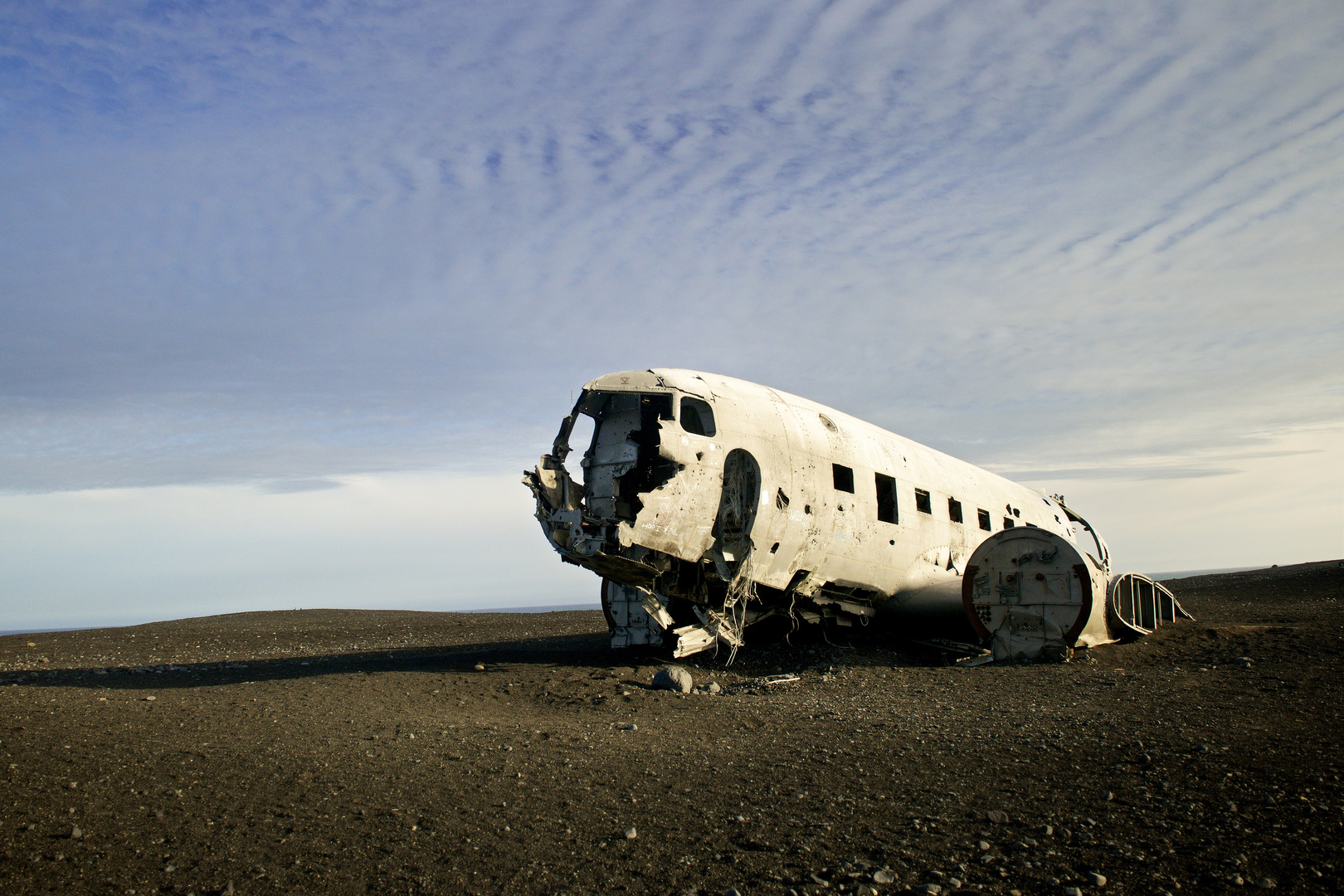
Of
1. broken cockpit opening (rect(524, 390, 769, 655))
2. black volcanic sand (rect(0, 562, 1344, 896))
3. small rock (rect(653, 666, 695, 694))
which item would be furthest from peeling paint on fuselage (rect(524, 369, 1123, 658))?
black volcanic sand (rect(0, 562, 1344, 896))

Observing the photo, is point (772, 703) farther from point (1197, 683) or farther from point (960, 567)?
point (960, 567)

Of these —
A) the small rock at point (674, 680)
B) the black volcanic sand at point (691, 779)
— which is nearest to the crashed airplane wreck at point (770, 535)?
the small rock at point (674, 680)

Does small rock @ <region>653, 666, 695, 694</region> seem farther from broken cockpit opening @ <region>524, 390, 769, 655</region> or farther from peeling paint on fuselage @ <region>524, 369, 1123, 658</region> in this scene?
peeling paint on fuselage @ <region>524, 369, 1123, 658</region>

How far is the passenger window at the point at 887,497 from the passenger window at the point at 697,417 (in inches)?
176

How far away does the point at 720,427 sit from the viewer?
1270 cm

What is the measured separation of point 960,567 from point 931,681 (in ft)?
18.5

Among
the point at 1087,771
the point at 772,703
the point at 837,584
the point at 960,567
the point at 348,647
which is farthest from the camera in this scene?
the point at 348,647

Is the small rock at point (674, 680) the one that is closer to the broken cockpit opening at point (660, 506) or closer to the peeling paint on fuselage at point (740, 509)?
the broken cockpit opening at point (660, 506)

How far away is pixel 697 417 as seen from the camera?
1298 centimetres

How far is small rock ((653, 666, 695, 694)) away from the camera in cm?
1198

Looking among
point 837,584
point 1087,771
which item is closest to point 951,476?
point 837,584

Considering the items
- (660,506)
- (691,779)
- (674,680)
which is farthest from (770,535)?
(691,779)

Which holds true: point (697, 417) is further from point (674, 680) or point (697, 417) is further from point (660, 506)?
point (674, 680)

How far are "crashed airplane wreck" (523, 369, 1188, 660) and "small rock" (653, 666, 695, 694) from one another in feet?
1.27
